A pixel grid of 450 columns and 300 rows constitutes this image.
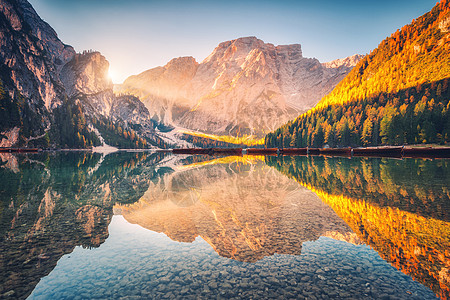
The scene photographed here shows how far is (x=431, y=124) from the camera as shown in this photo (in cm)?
8612

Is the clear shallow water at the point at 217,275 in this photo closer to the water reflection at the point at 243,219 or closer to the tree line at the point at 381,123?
the water reflection at the point at 243,219

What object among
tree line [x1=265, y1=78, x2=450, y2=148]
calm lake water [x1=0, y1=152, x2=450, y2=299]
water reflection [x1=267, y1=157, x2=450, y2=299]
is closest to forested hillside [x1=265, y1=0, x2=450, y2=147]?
tree line [x1=265, y1=78, x2=450, y2=148]

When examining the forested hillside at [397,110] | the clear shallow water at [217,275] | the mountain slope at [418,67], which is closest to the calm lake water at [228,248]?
the clear shallow water at [217,275]

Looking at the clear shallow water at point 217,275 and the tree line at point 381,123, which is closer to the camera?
the clear shallow water at point 217,275

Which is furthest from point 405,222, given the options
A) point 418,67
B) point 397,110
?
point 418,67

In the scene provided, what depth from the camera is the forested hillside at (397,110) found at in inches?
3600

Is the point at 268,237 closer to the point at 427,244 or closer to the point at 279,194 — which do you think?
the point at 427,244

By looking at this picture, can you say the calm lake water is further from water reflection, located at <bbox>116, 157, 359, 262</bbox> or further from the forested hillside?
the forested hillside

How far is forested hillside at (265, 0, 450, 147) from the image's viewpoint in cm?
9144

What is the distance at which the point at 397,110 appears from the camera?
427 feet

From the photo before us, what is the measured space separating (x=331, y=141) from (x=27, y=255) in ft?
461

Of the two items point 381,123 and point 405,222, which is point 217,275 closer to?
point 405,222

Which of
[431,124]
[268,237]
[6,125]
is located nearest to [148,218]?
[268,237]

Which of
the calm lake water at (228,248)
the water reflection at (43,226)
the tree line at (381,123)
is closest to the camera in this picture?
the calm lake water at (228,248)
